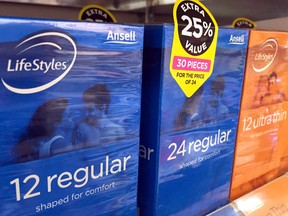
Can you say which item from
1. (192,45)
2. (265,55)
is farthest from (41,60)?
(265,55)

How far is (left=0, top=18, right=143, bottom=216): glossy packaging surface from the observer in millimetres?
422

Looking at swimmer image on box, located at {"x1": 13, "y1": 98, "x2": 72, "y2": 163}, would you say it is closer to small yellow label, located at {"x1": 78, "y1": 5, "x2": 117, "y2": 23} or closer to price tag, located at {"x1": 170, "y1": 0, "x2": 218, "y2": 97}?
price tag, located at {"x1": 170, "y1": 0, "x2": 218, "y2": 97}

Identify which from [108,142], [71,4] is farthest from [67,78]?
[71,4]

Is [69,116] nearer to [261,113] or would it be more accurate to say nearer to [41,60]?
[41,60]

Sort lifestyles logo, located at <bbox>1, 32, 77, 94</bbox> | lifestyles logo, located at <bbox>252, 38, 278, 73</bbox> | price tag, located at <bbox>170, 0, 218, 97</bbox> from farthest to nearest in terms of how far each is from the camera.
A: lifestyles logo, located at <bbox>252, 38, 278, 73</bbox>
price tag, located at <bbox>170, 0, 218, 97</bbox>
lifestyles logo, located at <bbox>1, 32, 77, 94</bbox>

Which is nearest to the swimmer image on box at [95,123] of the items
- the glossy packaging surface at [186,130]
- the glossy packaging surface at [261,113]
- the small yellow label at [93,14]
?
the glossy packaging surface at [186,130]

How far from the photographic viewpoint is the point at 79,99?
489mm

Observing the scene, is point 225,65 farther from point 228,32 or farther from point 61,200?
point 61,200

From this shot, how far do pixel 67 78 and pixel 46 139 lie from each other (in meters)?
0.10

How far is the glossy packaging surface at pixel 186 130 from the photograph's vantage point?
0.60 m

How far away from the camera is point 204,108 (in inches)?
26.8

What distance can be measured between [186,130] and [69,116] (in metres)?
0.28

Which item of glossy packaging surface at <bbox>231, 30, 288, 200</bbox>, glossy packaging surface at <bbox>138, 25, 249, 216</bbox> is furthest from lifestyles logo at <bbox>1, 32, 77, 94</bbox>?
glossy packaging surface at <bbox>231, 30, 288, 200</bbox>

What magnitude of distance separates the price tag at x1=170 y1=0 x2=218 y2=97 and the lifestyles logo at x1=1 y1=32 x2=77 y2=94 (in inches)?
8.7
